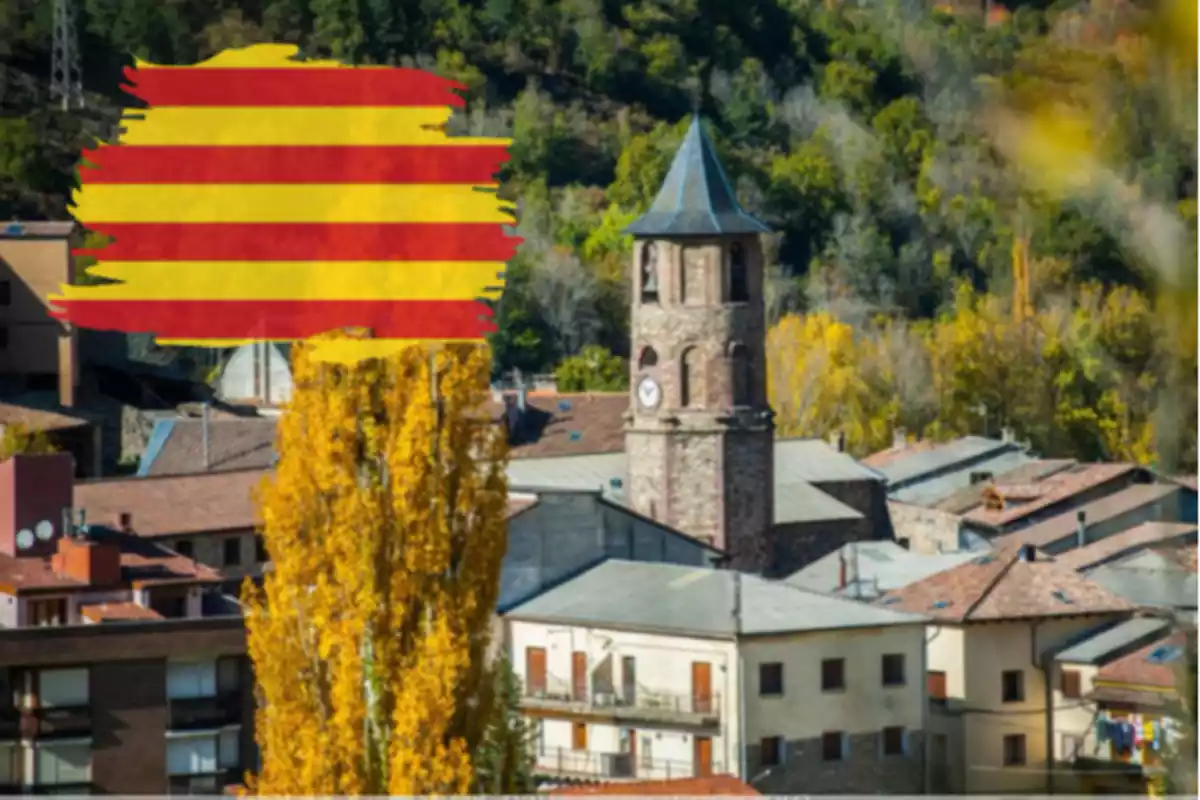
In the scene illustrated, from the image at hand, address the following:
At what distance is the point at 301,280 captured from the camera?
34.9 ft

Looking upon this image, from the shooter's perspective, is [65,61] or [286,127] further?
[65,61]

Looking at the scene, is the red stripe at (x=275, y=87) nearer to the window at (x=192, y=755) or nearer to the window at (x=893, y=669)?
the window at (x=192, y=755)

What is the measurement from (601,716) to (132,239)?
2123cm

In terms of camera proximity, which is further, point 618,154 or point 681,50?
point 681,50

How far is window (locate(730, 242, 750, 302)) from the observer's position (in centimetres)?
4944

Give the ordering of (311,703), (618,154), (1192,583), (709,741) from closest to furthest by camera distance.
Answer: (1192,583)
(311,703)
(709,741)
(618,154)

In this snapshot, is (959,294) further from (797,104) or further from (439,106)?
(439,106)

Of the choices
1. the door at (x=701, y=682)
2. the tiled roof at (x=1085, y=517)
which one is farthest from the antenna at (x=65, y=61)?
the door at (x=701, y=682)

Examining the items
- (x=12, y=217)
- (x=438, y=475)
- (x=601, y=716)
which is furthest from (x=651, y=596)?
(x=12, y=217)

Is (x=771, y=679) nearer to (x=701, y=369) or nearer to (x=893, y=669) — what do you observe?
(x=893, y=669)

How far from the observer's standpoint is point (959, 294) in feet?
239

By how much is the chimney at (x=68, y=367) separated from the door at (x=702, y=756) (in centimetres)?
2380

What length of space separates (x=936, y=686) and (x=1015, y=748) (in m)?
1.20

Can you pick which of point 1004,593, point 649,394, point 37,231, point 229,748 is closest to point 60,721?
point 229,748
